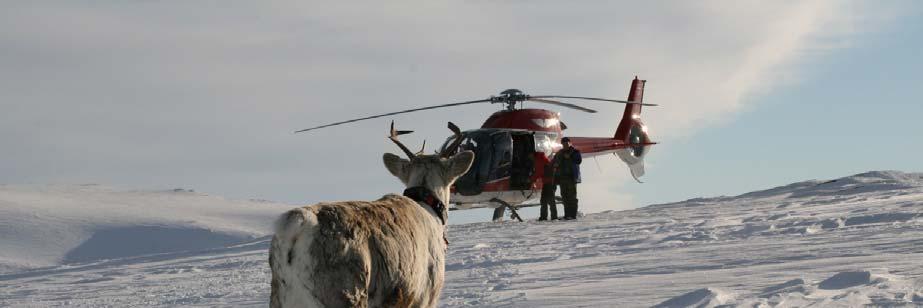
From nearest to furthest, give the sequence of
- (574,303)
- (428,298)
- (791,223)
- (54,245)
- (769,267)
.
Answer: (428,298), (574,303), (769,267), (791,223), (54,245)

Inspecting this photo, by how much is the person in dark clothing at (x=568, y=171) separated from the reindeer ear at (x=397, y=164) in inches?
478

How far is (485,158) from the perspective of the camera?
19297 mm

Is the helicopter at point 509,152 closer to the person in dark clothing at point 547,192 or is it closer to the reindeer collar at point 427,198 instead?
the person in dark clothing at point 547,192

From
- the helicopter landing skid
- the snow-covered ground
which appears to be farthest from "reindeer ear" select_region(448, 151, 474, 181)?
the helicopter landing skid

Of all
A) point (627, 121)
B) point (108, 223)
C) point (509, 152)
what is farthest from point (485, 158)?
point (108, 223)

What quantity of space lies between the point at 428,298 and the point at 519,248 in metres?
7.61

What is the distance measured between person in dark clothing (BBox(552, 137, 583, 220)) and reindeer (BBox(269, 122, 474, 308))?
13012mm

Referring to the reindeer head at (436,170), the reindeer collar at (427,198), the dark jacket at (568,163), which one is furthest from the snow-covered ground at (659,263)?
→ the reindeer collar at (427,198)

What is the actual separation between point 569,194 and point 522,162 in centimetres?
159

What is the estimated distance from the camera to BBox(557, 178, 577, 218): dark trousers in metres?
18.8

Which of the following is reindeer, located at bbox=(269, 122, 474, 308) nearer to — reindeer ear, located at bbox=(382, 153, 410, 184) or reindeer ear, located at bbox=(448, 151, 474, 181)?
reindeer ear, located at bbox=(448, 151, 474, 181)

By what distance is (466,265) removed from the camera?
11453mm

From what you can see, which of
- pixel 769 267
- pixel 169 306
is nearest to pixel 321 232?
pixel 769 267

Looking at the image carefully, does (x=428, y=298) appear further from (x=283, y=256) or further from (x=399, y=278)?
(x=283, y=256)
